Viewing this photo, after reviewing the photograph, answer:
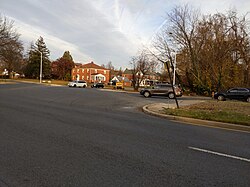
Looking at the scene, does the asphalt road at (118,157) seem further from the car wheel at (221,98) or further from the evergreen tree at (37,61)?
the evergreen tree at (37,61)

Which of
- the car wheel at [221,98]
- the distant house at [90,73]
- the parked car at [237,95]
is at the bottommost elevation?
the car wheel at [221,98]

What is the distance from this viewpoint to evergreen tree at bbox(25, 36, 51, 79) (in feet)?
274

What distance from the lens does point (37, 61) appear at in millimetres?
83062

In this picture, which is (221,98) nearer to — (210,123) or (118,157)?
(210,123)

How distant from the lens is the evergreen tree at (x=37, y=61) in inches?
3282

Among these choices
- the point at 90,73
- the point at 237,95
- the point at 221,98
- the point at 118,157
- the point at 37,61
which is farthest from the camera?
the point at 90,73

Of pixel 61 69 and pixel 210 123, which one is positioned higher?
pixel 61 69

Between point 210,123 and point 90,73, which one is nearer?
point 210,123

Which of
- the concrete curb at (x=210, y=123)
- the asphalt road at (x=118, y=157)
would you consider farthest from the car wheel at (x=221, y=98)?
the asphalt road at (x=118, y=157)

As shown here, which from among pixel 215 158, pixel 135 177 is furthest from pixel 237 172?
pixel 135 177

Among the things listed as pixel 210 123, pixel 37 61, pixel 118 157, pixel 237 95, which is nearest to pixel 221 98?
pixel 237 95

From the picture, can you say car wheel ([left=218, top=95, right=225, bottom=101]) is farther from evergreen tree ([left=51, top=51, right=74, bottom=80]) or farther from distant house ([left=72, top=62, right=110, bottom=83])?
distant house ([left=72, top=62, right=110, bottom=83])

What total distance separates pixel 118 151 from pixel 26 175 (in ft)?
7.15

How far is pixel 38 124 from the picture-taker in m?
8.71
